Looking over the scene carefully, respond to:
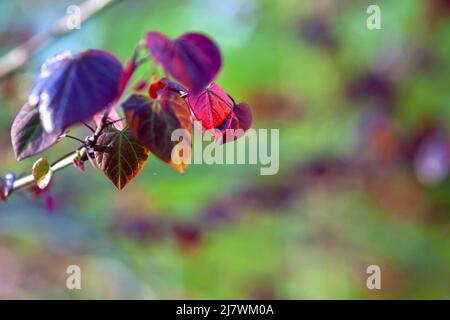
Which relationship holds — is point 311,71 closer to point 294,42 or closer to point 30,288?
point 294,42

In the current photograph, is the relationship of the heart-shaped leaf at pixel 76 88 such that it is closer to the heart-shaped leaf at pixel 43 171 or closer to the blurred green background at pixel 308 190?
the heart-shaped leaf at pixel 43 171

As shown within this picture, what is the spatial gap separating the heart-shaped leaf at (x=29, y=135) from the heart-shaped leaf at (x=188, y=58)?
5.9 inches

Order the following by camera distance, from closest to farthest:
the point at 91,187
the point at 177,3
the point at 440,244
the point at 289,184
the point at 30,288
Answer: the point at 91,187 < the point at 289,184 < the point at 30,288 < the point at 440,244 < the point at 177,3

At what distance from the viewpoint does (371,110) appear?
3049 mm

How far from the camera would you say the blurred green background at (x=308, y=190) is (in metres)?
2.94

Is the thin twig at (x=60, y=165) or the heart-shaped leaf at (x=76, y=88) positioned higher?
the heart-shaped leaf at (x=76, y=88)

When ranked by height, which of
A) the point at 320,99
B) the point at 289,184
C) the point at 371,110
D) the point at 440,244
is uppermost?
the point at 320,99

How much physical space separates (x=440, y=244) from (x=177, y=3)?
3158 mm

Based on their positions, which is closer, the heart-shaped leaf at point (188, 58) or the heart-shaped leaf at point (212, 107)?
the heart-shaped leaf at point (188, 58)

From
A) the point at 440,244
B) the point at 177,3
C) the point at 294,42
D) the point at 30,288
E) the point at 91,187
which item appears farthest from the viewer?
the point at 177,3

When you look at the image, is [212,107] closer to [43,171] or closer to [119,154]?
[119,154]

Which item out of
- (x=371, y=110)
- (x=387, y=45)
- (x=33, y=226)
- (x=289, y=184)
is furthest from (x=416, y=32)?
(x=33, y=226)

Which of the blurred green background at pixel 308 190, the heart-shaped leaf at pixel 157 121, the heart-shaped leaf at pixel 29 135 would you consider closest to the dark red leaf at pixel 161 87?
the heart-shaped leaf at pixel 157 121

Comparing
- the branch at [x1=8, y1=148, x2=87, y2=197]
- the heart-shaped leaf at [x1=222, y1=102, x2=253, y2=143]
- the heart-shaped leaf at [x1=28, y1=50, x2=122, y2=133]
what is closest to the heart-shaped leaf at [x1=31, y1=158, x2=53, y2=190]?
the branch at [x1=8, y1=148, x2=87, y2=197]
